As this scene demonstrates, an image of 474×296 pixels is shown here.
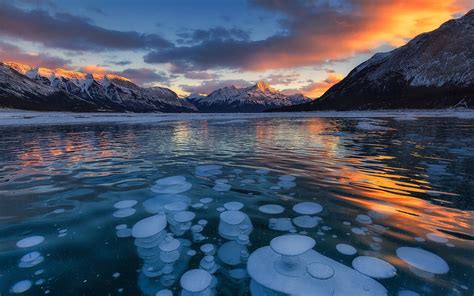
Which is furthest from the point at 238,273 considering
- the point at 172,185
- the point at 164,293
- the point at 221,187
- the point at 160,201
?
the point at 172,185

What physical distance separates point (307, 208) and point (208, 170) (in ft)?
16.6

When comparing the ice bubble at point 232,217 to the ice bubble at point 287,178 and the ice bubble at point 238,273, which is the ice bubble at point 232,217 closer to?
the ice bubble at point 238,273

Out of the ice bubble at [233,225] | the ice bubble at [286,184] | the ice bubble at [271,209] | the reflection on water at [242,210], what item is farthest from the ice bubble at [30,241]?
the ice bubble at [286,184]

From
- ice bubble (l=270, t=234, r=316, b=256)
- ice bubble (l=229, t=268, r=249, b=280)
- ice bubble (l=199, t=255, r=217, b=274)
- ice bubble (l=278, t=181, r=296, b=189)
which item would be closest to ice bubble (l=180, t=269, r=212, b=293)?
ice bubble (l=199, t=255, r=217, b=274)

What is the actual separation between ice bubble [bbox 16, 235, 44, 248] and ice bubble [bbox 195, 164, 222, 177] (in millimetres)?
5457

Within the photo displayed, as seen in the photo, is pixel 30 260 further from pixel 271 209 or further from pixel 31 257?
→ pixel 271 209

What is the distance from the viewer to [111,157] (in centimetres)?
1398

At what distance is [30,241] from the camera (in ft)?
16.1

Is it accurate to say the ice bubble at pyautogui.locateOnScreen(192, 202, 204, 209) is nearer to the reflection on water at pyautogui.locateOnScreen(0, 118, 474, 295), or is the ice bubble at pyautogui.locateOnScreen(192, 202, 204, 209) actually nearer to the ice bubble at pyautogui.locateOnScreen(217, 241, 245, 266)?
the reflection on water at pyautogui.locateOnScreen(0, 118, 474, 295)

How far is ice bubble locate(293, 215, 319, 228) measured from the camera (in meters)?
5.60

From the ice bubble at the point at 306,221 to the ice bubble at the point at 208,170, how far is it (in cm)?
466

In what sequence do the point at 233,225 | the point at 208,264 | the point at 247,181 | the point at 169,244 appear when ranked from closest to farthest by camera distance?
the point at 208,264
the point at 169,244
the point at 233,225
the point at 247,181

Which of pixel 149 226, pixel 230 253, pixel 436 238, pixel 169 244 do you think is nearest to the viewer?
pixel 230 253

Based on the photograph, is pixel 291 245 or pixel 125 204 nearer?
pixel 291 245
